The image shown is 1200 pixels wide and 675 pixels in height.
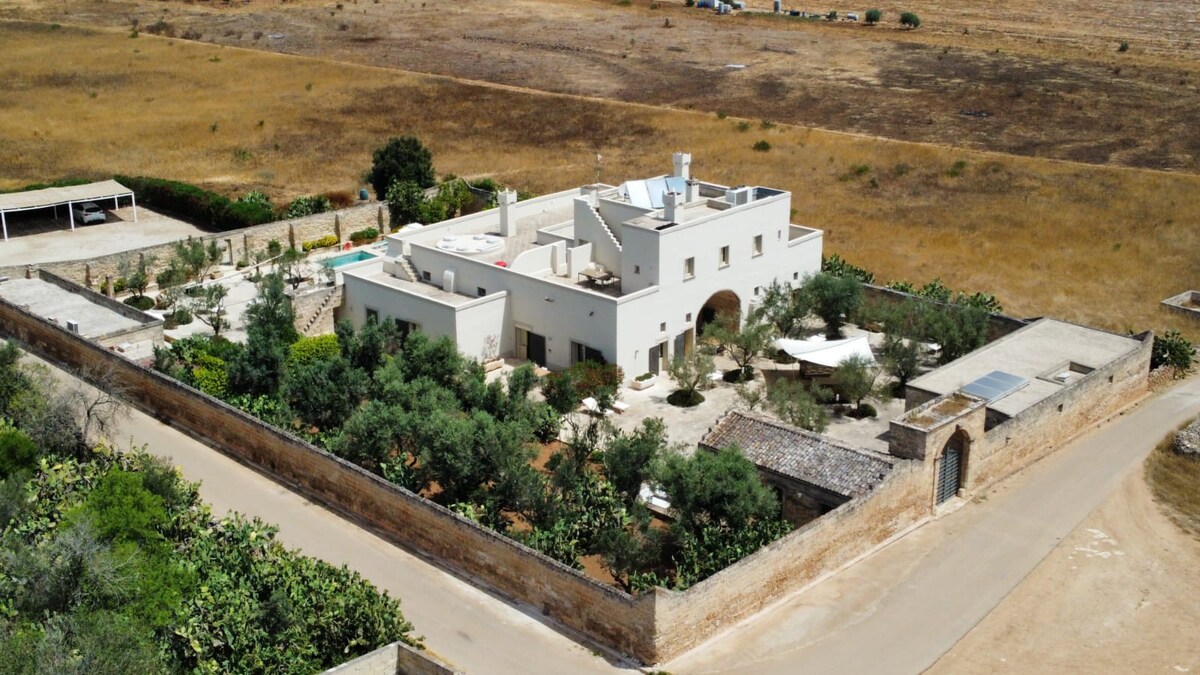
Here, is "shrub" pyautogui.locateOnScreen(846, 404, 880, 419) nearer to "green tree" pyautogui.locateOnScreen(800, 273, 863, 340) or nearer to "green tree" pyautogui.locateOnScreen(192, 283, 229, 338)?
"green tree" pyautogui.locateOnScreen(800, 273, 863, 340)

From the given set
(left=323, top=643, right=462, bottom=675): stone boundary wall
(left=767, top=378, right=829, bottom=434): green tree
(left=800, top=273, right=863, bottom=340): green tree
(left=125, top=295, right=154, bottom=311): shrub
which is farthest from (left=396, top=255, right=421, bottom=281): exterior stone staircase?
(left=323, top=643, right=462, bottom=675): stone boundary wall

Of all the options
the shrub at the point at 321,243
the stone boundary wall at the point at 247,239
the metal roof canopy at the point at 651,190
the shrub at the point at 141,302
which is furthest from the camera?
the shrub at the point at 321,243

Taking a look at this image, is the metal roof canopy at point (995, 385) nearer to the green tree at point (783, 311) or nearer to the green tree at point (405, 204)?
the green tree at point (783, 311)

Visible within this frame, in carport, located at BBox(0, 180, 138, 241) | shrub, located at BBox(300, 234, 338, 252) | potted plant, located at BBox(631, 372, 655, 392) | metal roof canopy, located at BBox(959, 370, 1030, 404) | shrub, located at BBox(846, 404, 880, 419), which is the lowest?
shrub, located at BBox(846, 404, 880, 419)

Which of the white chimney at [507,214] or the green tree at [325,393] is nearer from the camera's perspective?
the green tree at [325,393]

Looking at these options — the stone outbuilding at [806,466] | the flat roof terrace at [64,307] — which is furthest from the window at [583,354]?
the flat roof terrace at [64,307]

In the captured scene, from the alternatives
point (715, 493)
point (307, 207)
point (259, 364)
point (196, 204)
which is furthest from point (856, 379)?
point (196, 204)

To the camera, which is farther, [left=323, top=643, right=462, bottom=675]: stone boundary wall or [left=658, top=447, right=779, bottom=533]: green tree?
[left=658, top=447, right=779, bottom=533]: green tree

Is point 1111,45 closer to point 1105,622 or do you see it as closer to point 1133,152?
point 1133,152
